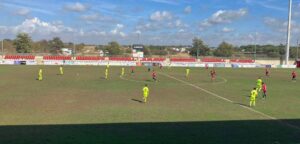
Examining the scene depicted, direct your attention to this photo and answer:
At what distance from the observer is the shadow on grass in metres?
15.4

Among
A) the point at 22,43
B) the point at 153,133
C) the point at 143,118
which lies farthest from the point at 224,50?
the point at 153,133

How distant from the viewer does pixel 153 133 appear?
56.0ft

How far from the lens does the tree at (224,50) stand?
148188 millimetres

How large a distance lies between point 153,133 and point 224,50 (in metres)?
136

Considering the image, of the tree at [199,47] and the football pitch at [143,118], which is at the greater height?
the tree at [199,47]

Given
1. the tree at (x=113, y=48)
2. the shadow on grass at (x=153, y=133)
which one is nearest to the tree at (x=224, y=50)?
the tree at (x=113, y=48)

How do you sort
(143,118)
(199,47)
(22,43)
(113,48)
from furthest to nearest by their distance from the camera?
(199,47)
(113,48)
(22,43)
(143,118)

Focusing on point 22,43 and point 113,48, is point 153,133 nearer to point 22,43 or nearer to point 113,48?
point 22,43

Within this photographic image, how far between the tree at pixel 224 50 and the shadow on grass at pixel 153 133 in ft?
429

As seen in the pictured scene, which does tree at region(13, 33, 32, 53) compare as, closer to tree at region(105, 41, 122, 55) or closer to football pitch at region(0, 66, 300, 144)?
tree at region(105, 41, 122, 55)

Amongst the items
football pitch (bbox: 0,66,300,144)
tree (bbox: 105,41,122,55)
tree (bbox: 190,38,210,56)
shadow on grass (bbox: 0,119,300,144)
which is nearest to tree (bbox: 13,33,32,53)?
tree (bbox: 105,41,122,55)

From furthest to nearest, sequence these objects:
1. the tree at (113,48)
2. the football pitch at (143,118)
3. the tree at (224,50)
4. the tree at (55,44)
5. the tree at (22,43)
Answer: the tree at (55,44) < the tree at (224,50) < the tree at (113,48) < the tree at (22,43) < the football pitch at (143,118)

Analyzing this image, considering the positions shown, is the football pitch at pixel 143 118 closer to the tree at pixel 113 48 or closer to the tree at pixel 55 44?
the tree at pixel 113 48

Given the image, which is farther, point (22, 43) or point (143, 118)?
point (22, 43)
